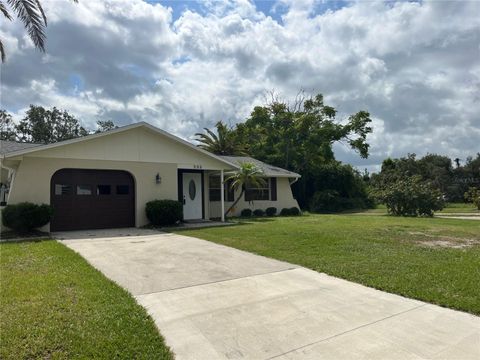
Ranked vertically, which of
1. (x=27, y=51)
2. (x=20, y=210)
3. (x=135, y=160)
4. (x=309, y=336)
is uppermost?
(x=27, y=51)

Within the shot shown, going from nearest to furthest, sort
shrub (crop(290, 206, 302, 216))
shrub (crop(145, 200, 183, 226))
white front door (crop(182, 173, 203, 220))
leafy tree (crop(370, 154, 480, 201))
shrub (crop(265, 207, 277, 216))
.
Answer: shrub (crop(145, 200, 183, 226))
white front door (crop(182, 173, 203, 220))
shrub (crop(265, 207, 277, 216))
shrub (crop(290, 206, 302, 216))
leafy tree (crop(370, 154, 480, 201))

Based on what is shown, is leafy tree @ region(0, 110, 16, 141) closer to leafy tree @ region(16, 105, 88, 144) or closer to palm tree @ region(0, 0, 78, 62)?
leafy tree @ region(16, 105, 88, 144)

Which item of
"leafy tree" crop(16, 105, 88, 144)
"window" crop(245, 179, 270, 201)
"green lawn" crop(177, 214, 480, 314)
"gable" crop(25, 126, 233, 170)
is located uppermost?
"leafy tree" crop(16, 105, 88, 144)

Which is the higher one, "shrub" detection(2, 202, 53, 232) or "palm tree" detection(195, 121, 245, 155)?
"palm tree" detection(195, 121, 245, 155)

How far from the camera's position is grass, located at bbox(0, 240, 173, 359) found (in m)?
3.31

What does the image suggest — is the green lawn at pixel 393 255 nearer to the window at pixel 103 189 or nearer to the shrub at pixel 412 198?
the window at pixel 103 189

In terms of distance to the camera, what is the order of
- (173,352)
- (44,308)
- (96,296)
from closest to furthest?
1. (173,352)
2. (44,308)
3. (96,296)

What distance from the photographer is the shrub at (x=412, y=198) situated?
59.8 feet

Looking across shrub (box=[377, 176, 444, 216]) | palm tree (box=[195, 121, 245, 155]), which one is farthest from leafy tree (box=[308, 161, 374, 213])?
palm tree (box=[195, 121, 245, 155])

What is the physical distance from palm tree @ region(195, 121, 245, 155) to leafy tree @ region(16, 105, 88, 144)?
16108 mm

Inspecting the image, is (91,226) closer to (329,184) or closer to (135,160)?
(135,160)

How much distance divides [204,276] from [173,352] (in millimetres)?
2727

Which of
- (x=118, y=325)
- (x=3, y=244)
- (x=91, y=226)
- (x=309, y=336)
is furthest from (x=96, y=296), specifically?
(x=91, y=226)

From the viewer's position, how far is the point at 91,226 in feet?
43.2
